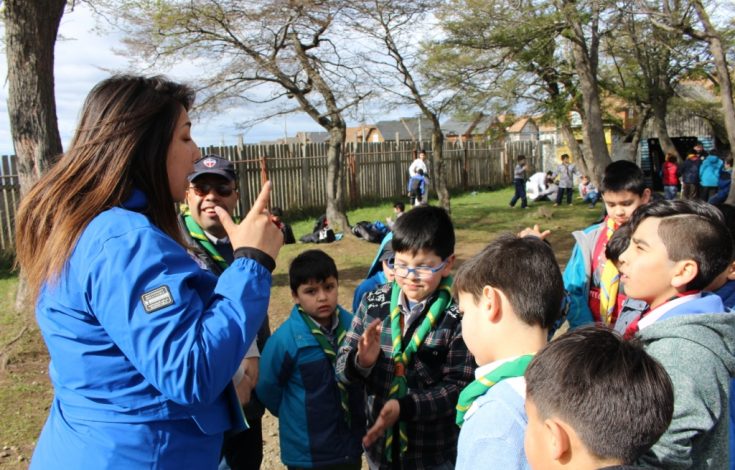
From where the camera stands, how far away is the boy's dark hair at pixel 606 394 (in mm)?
1285

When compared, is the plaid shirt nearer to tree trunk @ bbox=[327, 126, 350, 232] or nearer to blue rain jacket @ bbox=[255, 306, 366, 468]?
blue rain jacket @ bbox=[255, 306, 366, 468]

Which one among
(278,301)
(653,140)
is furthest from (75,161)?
(653,140)

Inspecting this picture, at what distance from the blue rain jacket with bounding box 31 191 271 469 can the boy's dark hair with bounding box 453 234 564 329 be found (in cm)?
66

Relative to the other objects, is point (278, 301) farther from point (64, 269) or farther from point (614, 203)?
point (64, 269)

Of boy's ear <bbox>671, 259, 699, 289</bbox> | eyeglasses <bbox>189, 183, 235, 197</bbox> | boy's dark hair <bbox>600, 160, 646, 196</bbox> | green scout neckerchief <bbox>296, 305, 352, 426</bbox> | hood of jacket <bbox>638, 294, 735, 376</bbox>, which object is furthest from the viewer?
boy's dark hair <bbox>600, 160, 646, 196</bbox>

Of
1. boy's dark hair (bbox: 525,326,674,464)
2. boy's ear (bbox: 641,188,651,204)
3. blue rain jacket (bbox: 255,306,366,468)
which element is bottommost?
blue rain jacket (bbox: 255,306,366,468)

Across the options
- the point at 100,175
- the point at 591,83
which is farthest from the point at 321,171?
the point at 100,175

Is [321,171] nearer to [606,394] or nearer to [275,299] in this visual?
[275,299]

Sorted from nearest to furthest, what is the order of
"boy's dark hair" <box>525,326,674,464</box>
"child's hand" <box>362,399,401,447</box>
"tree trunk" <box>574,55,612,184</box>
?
1. "boy's dark hair" <box>525,326,674,464</box>
2. "child's hand" <box>362,399,401,447</box>
3. "tree trunk" <box>574,55,612,184</box>

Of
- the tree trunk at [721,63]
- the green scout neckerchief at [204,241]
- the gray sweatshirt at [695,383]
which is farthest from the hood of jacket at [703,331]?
the tree trunk at [721,63]

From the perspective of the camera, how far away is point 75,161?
1546 millimetres

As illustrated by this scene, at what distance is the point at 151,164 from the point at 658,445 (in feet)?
4.97

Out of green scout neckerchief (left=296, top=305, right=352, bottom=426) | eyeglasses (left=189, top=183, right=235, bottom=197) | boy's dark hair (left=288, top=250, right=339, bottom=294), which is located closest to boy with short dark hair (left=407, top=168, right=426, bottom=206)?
boy's dark hair (left=288, top=250, right=339, bottom=294)

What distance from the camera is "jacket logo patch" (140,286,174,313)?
53.1 inches
